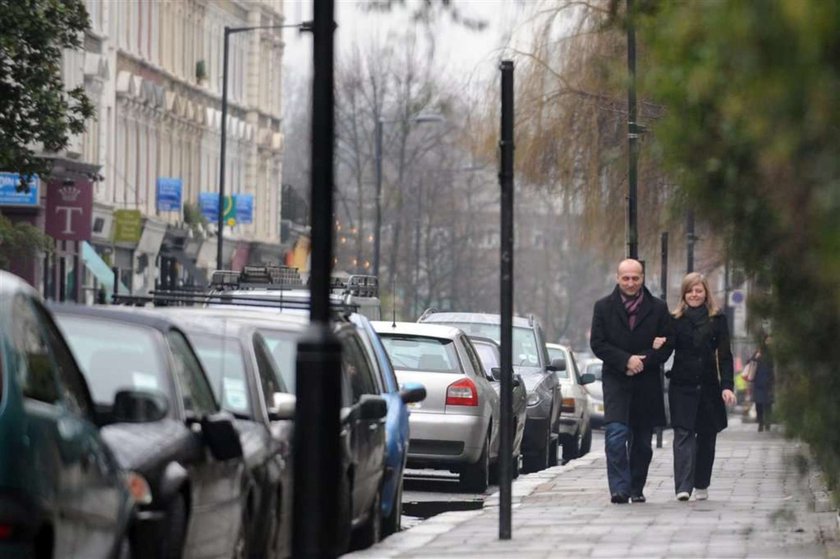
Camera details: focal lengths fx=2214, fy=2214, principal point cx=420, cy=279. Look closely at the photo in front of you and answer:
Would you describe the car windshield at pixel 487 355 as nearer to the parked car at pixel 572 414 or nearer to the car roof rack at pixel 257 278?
the car roof rack at pixel 257 278

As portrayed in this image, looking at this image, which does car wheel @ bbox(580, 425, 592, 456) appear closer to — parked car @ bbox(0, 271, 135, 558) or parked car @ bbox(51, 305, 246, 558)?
parked car @ bbox(51, 305, 246, 558)

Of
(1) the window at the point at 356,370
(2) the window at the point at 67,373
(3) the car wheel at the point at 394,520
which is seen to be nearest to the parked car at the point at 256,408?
(1) the window at the point at 356,370

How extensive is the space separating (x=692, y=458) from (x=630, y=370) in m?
0.95

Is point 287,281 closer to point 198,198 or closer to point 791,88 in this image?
point 791,88

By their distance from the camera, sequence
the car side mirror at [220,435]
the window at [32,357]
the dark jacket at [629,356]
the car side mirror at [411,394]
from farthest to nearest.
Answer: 1. the dark jacket at [629,356]
2. the car side mirror at [411,394]
3. the car side mirror at [220,435]
4. the window at [32,357]

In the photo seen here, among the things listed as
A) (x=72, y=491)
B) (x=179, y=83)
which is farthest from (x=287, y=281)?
(x=179, y=83)

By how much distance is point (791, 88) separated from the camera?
5203 millimetres

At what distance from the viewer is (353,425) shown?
43.3 ft

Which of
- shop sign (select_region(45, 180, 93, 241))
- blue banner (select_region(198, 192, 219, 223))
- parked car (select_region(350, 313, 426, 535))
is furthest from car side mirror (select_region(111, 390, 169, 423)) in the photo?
blue banner (select_region(198, 192, 219, 223))

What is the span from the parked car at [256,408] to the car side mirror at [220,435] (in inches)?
28.3

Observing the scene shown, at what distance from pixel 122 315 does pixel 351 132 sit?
7298cm

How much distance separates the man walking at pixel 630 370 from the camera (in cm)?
1617

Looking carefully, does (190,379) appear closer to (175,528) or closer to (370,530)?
(175,528)

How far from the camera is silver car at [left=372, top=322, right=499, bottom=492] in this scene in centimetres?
2028
